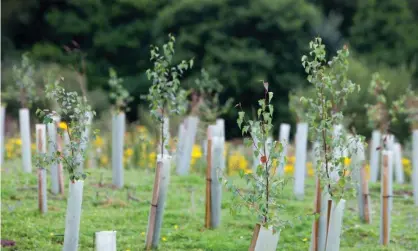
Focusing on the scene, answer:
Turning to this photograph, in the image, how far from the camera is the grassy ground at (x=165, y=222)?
887 cm

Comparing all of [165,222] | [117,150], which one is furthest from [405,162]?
[165,222]

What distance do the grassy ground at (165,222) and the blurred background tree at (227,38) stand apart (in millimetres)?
15392

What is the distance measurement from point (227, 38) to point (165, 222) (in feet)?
63.9

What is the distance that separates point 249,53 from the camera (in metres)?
28.0

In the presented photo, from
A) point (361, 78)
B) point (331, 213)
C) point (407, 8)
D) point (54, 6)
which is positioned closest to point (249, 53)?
point (361, 78)

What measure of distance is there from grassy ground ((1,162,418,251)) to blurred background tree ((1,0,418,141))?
15.4 meters

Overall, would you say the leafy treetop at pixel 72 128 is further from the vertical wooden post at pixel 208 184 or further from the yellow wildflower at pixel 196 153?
the yellow wildflower at pixel 196 153

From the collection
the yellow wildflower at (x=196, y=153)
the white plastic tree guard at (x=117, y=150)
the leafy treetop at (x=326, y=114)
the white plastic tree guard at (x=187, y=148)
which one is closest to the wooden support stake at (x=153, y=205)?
the leafy treetop at (x=326, y=114)

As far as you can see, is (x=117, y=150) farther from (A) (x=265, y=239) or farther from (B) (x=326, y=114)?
(A) (x=265, y=239)

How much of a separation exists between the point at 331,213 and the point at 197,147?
8707 mm

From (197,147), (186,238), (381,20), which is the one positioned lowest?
(186,238)

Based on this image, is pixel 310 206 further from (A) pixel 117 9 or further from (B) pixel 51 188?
(A) pixel 117 9

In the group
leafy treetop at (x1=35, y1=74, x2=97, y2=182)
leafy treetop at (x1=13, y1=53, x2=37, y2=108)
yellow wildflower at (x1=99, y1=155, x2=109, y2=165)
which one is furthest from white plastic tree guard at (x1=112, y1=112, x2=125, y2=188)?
yellow wildflower at (x1=99, y1=155, x2=109, y2=165)

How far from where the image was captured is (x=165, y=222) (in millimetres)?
9789
